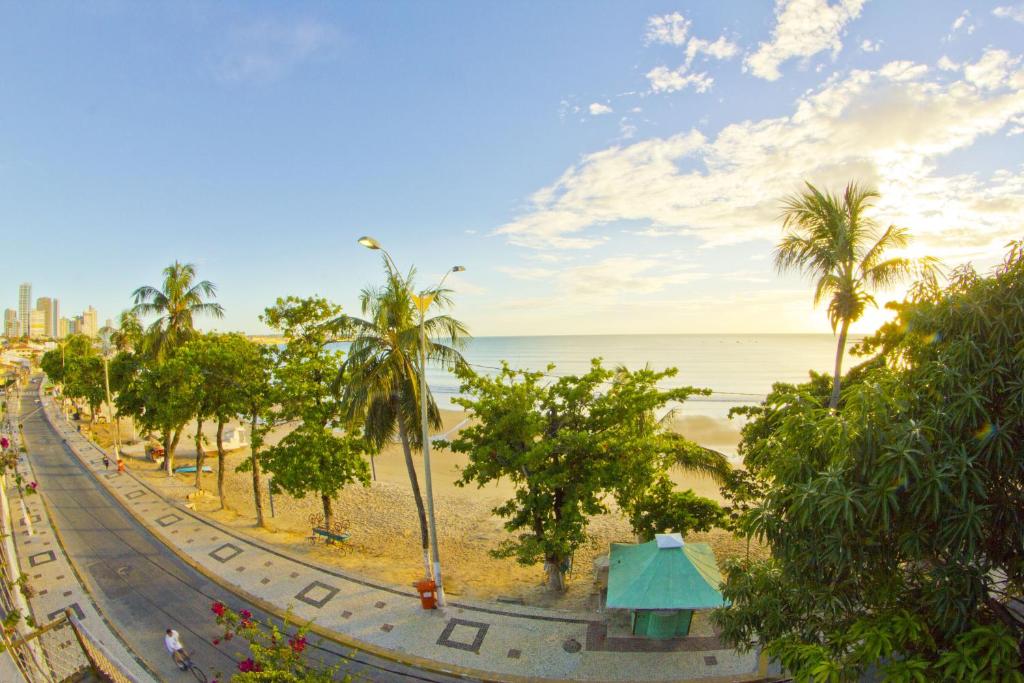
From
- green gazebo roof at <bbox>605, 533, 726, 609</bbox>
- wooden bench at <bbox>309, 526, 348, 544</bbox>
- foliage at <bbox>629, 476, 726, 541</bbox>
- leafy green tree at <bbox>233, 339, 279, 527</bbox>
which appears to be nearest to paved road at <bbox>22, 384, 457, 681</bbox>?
leafy green tree at <bbox>233, 339, 279, 527</bbox>

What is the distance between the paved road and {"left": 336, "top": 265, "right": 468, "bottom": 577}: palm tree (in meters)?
4.98

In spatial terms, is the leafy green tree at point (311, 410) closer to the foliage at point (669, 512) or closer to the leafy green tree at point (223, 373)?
the leafy green tree at point (223, 373)

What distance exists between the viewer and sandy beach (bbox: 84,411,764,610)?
15.7 m

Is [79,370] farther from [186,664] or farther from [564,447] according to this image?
[564,447]

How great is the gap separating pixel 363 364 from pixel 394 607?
692cm

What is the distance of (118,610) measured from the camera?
43.4ft

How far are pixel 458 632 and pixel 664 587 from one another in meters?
5.22

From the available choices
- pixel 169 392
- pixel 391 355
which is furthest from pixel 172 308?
pixel 391 355

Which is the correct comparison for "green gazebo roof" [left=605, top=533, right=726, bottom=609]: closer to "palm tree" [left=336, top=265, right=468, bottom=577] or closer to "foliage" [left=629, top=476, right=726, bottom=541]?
"foliage" [left=629, top=476, right=726, bottom=541]

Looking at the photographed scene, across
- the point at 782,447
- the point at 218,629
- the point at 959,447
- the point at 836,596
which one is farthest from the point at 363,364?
the point at 959,447

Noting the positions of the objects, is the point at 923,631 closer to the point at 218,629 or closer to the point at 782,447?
the point at 782,447

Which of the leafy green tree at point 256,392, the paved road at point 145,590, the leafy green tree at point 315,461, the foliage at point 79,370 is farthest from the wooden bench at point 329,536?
the foliage at point 79,370

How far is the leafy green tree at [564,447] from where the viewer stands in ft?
41.5

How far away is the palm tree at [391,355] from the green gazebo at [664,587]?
6806mm
